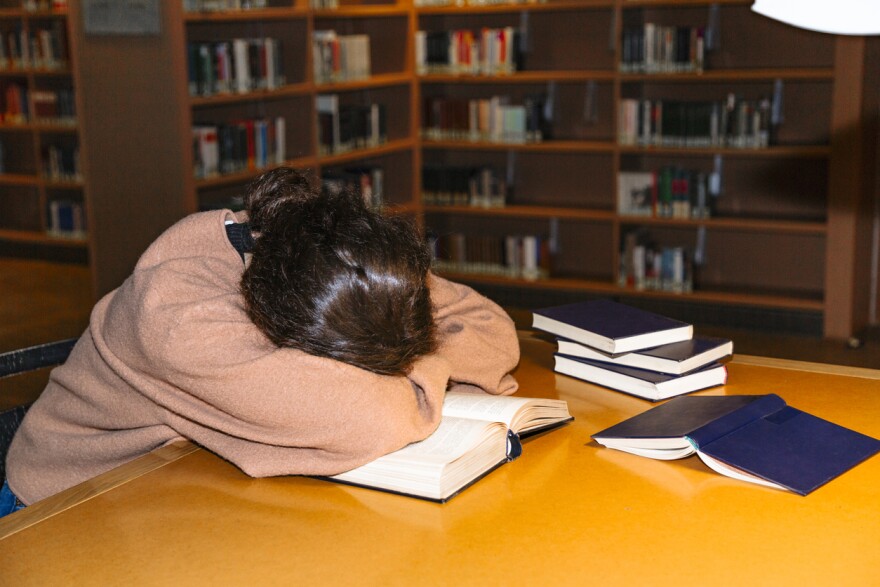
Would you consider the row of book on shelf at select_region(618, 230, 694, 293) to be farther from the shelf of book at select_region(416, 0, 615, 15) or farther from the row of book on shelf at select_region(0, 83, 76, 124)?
the row of book on shelf at select_region(0, 83, 76, 124)

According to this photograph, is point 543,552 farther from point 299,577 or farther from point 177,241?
point 177,241

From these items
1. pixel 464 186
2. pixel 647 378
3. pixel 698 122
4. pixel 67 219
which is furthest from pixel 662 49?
pixel 647 378

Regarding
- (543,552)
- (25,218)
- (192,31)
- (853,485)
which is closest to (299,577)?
(543,552)

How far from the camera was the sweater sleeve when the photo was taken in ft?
5.18

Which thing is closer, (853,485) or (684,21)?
(853,485)

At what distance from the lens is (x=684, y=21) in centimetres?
498

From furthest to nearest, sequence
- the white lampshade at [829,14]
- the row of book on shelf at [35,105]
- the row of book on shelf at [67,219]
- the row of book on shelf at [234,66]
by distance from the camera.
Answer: the row of book on shelf at [67,219]
the row of book on shelf at [35,105]
the row of book on shelf at [234,66]
the white lampshade at [829,14]

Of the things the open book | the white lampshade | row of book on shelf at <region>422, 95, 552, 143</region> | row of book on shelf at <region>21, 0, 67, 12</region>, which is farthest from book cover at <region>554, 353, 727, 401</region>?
row of book on shelf at <region>21, 0, 67, 12</region>

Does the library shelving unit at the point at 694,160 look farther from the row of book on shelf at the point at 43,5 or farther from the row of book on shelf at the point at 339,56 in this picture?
the row of book on shelf at the point at 43,5

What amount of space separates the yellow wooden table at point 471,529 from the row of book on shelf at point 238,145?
3.04 m

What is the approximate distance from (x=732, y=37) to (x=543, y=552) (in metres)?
4.22

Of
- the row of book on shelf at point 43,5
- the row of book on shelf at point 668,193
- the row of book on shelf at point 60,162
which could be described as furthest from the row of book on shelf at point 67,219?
the row of book on shelf at point 668,193

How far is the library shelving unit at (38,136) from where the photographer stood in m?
4.80

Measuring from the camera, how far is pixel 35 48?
16.1 feet
